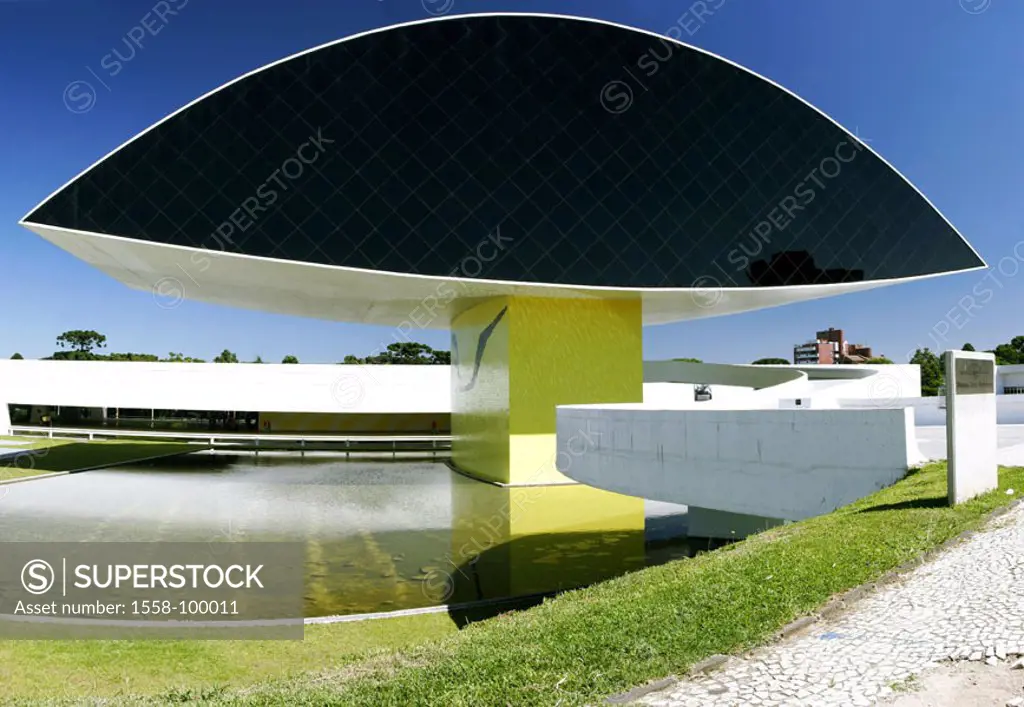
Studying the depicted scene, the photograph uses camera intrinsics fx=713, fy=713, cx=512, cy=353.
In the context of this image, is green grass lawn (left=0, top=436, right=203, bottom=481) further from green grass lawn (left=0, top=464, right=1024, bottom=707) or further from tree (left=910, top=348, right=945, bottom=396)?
tree (left=910, top=348, right=945, bottom=396)

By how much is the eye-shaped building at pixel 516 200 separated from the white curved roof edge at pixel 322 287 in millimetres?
128

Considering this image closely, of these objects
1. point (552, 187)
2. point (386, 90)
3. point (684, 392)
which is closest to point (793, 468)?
point (552, 187)

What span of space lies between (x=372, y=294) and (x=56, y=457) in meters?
17.8

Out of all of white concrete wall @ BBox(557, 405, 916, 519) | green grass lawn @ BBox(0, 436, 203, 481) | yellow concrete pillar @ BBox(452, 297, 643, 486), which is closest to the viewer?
white concrete wall @ BBox(557, 405, 916, 519)

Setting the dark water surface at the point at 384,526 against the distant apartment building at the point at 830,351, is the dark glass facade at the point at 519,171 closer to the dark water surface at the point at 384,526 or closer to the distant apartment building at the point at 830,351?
the dark water surface at the point at 384,526

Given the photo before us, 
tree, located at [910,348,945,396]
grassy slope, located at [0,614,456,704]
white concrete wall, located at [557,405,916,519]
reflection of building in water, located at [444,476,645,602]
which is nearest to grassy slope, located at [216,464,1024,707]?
white concrete wall, located at [557,405,916,519]

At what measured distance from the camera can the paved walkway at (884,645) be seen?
403cm

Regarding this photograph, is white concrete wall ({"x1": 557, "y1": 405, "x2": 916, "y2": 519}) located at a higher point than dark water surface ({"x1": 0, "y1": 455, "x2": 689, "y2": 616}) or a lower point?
higher

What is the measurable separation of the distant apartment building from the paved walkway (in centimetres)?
11993

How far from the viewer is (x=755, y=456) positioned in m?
10.1

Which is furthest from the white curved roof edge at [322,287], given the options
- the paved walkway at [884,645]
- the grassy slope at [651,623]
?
the paved walkway at [884,645]

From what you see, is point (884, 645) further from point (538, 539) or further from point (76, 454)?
point (76, 454)

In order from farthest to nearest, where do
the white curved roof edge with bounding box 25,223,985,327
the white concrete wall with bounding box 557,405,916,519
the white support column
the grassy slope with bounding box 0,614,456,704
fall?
the white curved roof edge with bounding box 25,223,985,327 < the white concrete wall with bounding box 557,405,916,519 < the white support column < the grassy slope with bounding box 0,614,456,704

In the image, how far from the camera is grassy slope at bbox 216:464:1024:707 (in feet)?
14.5
